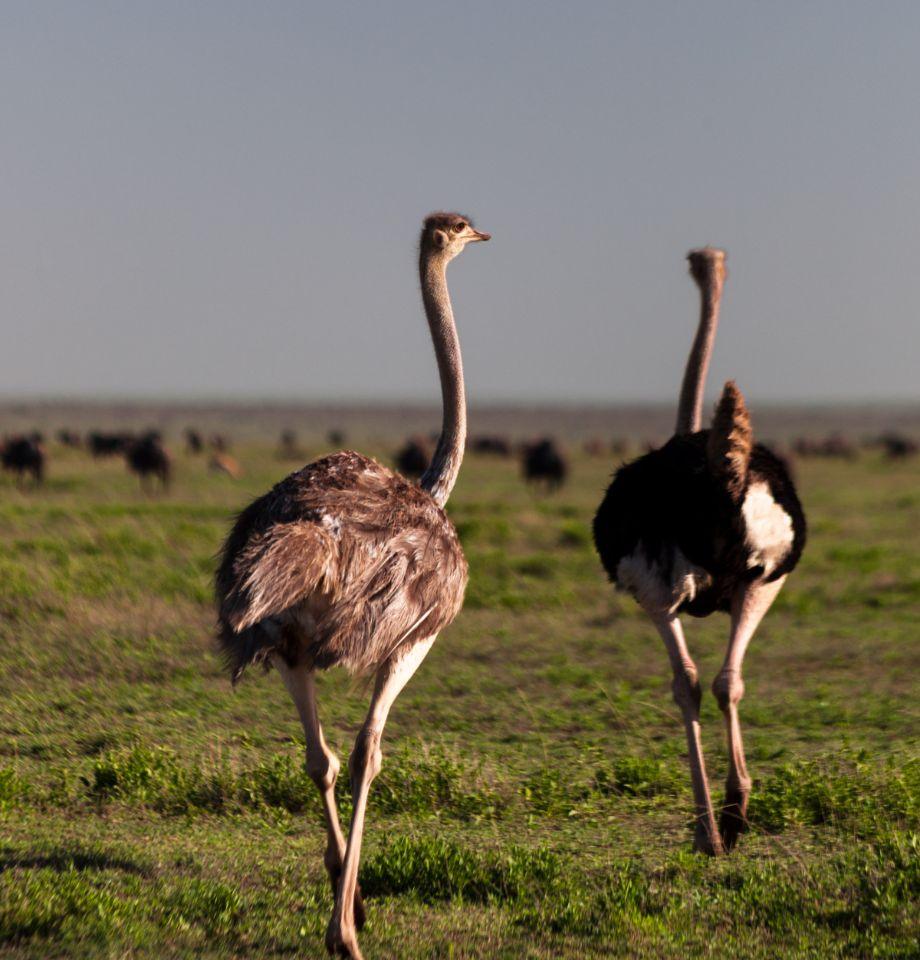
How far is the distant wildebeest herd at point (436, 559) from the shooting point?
4660 mm

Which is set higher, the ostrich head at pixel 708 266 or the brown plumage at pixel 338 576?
the ostrich head at pixel 708 266

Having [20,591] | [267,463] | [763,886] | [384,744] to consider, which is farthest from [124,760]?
[267,463]

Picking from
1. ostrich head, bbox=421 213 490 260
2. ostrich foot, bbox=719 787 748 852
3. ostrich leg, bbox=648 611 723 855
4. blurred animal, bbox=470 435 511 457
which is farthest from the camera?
Result: blurred animal, bbox=470 435 511 457

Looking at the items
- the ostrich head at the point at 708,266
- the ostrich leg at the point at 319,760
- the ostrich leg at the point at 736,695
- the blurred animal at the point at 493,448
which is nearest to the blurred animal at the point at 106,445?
the blurred animal at the point at 493,448

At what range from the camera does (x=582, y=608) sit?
1302 cm

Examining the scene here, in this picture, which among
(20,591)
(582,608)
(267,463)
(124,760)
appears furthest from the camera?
(267,463)

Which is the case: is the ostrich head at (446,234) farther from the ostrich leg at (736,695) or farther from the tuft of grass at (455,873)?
the tuft of grass at (455,873)

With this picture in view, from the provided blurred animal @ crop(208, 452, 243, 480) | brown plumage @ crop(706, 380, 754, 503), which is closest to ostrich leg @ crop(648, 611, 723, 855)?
brown plumage @ crop(706, 380, 754, 503)

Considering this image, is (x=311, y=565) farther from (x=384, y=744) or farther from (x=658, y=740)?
(x=658, y=740)

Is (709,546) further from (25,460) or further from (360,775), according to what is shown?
(25,460)

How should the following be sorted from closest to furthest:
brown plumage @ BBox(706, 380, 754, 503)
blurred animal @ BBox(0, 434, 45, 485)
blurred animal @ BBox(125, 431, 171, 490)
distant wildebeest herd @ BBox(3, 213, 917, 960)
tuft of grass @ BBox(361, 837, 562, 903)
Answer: distant wildebeest herd @ BBox(3, 213, 917, 960) < tuft of grass @ BBox(361, 837, 562, 903) < brown plumage @ BBox(706, 380, 754, 503) < blurred animal @ BBox(0, 434, 45, 485) < blurred animal @ BBox(125, 431, 171, 490)

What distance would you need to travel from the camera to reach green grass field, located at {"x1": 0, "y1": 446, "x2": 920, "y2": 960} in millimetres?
4734

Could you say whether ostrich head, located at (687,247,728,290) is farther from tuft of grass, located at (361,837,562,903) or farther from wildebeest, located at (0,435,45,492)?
wildebeest, located at (0,435,45,492)

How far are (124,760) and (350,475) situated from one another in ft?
7.50
